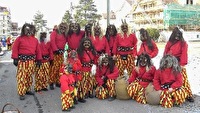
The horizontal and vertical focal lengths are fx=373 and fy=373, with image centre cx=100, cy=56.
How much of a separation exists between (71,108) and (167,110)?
2.06 m

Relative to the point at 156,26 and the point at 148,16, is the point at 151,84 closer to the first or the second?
the point at 156,26

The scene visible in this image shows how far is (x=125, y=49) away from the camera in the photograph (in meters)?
9.91

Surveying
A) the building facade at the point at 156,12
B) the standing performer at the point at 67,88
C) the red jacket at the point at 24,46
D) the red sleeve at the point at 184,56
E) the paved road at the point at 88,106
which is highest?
the building facade at the point at 156,12

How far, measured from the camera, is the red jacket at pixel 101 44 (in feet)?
32.3

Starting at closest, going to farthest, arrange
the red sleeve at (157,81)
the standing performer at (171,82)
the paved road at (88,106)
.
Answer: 1. the paved road at (88,106)
2. the standing performer at (171,82)
3. the red sleeve at (157,81)

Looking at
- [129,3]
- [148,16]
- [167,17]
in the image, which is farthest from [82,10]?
[129,3]

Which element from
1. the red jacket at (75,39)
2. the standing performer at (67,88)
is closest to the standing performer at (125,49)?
the red jacket at (75,39)

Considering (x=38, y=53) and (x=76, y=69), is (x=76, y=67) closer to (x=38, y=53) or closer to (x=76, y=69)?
(x=76, y=69)

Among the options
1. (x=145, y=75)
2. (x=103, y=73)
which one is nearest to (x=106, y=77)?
(x=103, y=73)

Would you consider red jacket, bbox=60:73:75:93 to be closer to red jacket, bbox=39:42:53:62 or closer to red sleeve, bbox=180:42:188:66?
red jacket, bbox=39:42:53:62

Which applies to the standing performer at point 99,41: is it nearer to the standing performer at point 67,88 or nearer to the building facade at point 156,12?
the standing performer at point 67,88

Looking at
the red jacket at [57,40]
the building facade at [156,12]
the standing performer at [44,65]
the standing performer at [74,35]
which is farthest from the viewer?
the building facade at [156,12]

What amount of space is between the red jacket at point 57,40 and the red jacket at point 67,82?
2.17 m

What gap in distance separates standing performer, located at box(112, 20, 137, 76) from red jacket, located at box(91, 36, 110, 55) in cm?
21
